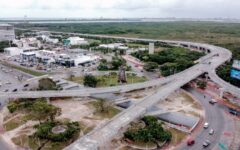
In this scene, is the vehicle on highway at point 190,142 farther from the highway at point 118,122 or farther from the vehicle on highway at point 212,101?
→ the vehicle on highway at point 212,101

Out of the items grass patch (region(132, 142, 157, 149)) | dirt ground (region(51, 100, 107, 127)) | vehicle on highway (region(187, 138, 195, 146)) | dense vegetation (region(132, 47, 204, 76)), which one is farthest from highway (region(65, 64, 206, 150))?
dense vegetation (region(132, 47, 204, 76))

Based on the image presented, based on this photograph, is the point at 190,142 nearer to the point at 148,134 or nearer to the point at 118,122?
the point at 148,134

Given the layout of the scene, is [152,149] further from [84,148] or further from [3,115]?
[3,115]

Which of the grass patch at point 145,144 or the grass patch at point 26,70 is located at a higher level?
the grass patch at point 26,70

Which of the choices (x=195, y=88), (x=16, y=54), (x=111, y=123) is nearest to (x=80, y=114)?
(x=111, y=123)

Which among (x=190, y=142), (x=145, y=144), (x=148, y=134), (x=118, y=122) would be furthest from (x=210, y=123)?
(x=118, y=122)

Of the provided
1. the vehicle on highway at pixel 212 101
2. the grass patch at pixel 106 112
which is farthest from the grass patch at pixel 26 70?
the vehicle on highway at pixel 212 101
